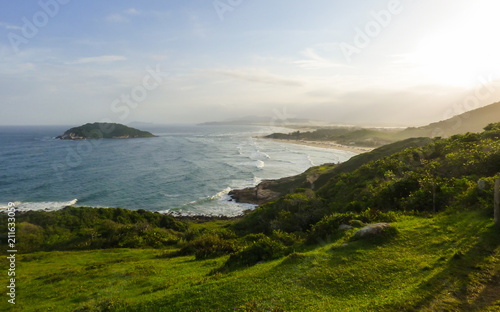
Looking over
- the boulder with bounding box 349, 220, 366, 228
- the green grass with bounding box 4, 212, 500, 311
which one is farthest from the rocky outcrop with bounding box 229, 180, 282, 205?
the green grass with bounding box 4, 212, 500, 311

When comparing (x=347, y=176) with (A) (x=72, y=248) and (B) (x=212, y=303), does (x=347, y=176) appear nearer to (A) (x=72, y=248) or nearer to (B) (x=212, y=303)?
(B) (x=212, y=303)

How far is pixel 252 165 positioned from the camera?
68062 mm

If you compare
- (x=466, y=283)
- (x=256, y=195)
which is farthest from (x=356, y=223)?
(x=256, y=195)

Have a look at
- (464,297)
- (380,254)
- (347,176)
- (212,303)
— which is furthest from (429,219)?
(347,176)

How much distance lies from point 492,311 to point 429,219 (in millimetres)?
6078

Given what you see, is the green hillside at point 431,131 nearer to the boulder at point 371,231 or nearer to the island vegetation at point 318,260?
the island vegetation at point 318,260

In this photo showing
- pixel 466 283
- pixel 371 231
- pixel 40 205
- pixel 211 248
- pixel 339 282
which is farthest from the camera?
pixel 40 205

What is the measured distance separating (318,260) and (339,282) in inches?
48.4

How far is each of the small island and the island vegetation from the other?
489ft

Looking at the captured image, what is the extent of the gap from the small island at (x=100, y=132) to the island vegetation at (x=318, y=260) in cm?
14915

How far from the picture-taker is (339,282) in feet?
22.9

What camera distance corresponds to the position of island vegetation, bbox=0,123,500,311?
21.1 ft

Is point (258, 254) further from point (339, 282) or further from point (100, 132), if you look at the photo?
point (100, 132)

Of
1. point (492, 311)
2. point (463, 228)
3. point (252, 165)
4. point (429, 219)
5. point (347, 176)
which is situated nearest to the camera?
point (492, 311)
